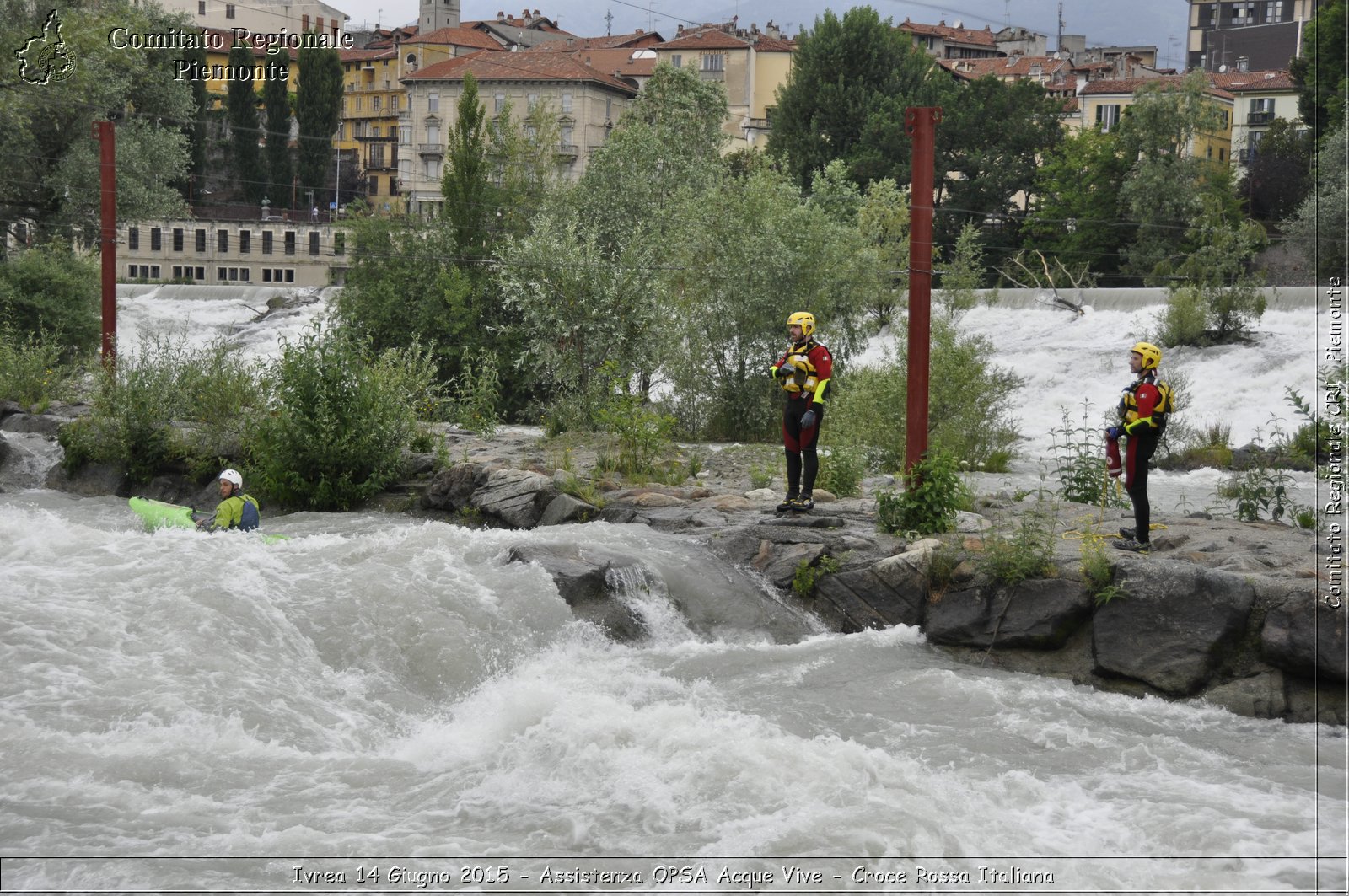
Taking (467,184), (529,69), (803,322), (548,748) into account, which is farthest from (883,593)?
(529,69)

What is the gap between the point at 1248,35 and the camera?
95.4 meters

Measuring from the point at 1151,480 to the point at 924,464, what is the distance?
12110mm

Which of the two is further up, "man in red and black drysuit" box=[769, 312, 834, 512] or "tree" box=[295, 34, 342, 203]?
Answer: "tree" box=[295, 34, 342, 203]

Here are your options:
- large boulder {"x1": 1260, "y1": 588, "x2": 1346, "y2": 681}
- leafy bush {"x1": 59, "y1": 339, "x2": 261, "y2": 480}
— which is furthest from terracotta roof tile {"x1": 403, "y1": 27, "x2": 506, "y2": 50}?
large boulder {"x1": 1260, "y1": 588, "x2": 1346, "y2": 681}

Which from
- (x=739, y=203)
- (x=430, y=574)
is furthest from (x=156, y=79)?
(x=430, y=574)

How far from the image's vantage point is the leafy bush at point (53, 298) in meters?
33.3

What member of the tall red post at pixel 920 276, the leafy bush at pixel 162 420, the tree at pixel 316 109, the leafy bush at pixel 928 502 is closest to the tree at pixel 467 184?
the leafy bush at pixel 162 420

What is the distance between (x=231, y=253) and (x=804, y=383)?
A: 76278 mm

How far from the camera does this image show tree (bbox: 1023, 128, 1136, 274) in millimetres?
52781

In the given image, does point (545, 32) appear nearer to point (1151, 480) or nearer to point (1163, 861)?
point (1151, 480)

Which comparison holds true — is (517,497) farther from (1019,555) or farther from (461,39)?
(461,39)

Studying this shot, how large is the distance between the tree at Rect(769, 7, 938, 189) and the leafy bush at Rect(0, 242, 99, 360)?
33.1 metres

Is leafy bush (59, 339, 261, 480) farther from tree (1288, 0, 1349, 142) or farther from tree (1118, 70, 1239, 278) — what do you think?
tree (1288, 0, 1349, 142)

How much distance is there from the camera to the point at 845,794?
7.95 m
